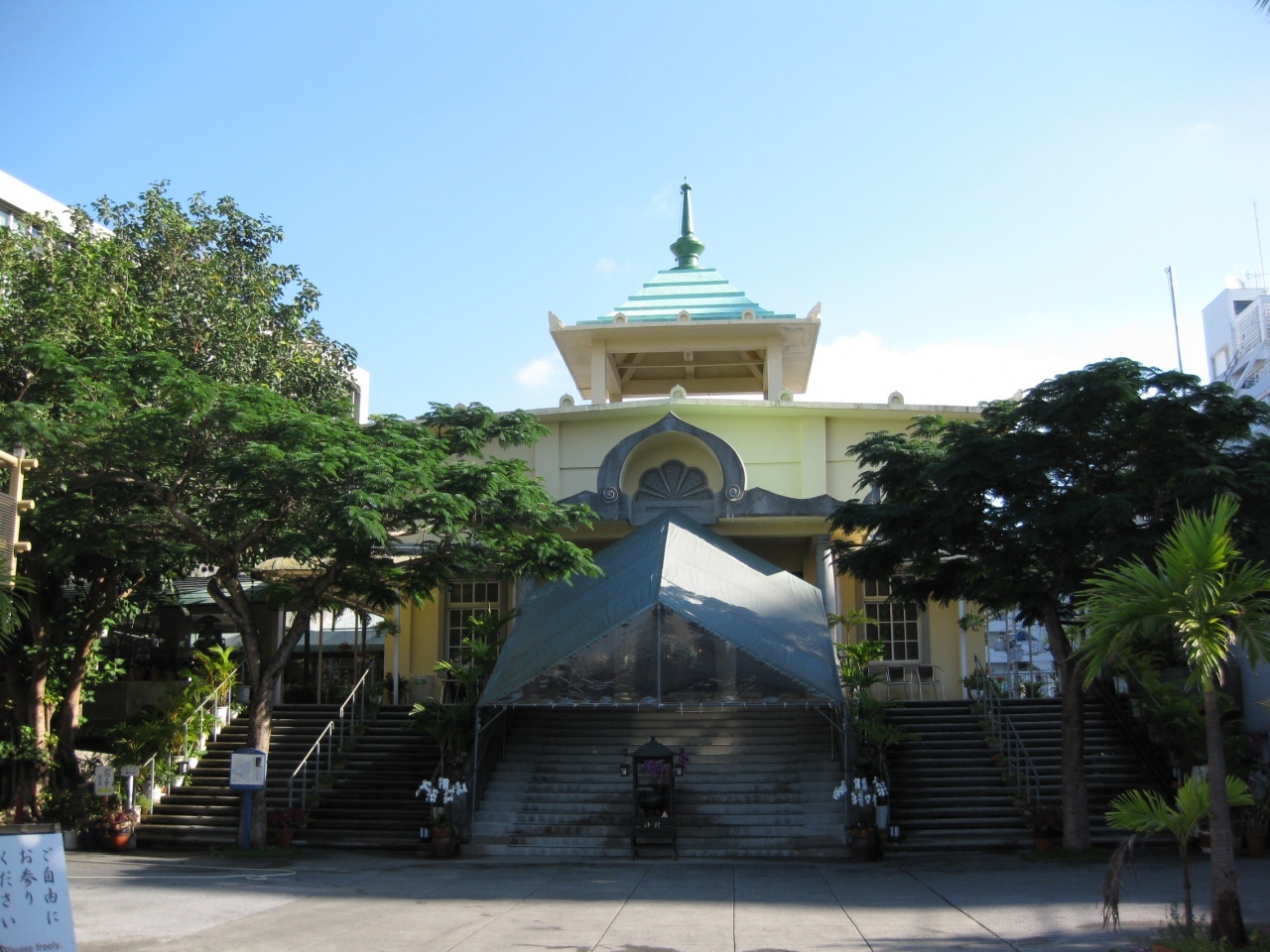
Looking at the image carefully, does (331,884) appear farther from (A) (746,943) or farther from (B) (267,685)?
(A) (746,943)

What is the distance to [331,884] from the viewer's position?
13461 mm

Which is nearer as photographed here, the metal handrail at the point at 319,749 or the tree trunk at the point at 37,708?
the metal handrail at the point at 319,749

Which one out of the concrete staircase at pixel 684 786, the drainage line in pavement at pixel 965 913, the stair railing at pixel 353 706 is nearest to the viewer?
the drainage line in pavement at pixel 965 913

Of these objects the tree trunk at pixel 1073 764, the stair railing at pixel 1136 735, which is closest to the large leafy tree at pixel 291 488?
the tree trunk at pixel 1073 764

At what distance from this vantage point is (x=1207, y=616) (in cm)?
862

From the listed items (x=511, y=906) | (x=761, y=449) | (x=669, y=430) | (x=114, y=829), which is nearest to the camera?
(x=511, y=906)

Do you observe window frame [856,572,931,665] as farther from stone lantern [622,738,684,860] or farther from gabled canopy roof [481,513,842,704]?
stone lantern [622,738,684,860]

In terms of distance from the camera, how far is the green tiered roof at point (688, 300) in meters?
25.2

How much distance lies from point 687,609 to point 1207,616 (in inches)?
350

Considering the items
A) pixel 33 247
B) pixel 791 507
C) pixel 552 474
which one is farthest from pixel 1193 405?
pixel 33 247

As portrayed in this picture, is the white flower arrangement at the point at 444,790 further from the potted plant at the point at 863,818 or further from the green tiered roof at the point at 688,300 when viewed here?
the green tiered roof at the point at 688,300

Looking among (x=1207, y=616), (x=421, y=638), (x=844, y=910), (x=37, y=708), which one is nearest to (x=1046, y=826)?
(x=844, y=910)

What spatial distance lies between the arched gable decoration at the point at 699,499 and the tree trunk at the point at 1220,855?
12943 millimetres

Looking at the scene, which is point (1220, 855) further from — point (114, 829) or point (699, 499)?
point (114, 829)
